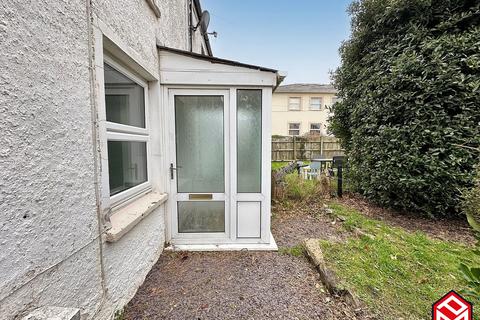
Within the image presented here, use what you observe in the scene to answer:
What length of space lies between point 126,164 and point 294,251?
267 cm

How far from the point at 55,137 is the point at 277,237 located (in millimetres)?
3317

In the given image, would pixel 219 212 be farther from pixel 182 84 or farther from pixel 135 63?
pixel 135 63

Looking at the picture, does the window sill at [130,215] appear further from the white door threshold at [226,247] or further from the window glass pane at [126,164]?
the white door threshold at [226,247]

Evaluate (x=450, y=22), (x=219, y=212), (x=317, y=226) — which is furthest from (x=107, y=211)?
(x=450, y=22)

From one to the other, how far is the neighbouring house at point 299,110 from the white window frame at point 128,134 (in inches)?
613

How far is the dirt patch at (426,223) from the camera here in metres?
3.44

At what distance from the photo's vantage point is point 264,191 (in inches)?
126

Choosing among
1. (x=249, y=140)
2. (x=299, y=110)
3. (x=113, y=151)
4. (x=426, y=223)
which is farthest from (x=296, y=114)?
(x=113, y=151)

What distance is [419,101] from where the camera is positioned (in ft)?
12.0

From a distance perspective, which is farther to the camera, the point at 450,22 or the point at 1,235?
the point at 450,22

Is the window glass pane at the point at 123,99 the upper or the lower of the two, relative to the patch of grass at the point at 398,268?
upper

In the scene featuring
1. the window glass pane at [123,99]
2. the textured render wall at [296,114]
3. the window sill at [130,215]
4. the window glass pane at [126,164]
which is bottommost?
the window sill at [130,215]

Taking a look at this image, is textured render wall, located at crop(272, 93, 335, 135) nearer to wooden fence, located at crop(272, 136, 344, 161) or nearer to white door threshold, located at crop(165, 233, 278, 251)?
wooden fence, located at crop(272, 136, 344, 161)

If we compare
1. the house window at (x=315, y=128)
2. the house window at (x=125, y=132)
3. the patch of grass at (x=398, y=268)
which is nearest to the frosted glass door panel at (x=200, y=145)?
the house window at (x=125, y=132)
